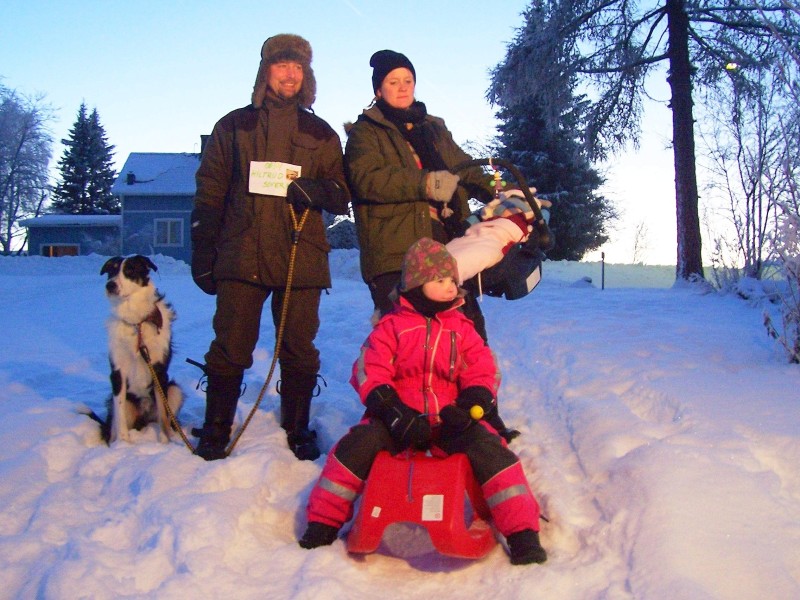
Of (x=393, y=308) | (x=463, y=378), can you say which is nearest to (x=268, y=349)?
(x=393, y=308)

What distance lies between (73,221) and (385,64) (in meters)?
38.5

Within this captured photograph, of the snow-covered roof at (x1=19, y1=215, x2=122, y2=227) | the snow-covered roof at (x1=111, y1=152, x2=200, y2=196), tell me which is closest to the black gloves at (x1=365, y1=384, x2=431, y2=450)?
the snow-covered roof at (x1=111, y1=152, x2=200, y2=196)

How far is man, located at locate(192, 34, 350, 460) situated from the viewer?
4.01 metres

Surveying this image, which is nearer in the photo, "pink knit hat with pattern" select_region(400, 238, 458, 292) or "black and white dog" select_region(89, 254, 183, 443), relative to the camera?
"pink knit hat with pattern" select_region(400, 238, 458, 292)

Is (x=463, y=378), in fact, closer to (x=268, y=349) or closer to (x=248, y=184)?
(x=248, y=184)

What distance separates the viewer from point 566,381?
5176 millimetres

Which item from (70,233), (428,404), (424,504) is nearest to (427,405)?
(428,404)

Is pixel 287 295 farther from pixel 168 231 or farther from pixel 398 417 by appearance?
pixel 168 231

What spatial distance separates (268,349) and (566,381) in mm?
3406

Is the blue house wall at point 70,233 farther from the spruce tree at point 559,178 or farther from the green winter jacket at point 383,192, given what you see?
the green winter jacket at point 383,192

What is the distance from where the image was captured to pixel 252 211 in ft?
13.2

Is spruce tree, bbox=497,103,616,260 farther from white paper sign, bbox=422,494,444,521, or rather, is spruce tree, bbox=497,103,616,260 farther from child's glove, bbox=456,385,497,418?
white paper sign, bbox=422,494,444,521

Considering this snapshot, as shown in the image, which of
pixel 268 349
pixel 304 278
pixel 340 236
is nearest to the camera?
pixel 304 278

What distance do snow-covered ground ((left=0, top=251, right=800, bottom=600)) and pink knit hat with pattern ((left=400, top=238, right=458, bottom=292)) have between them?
3.55 feet
